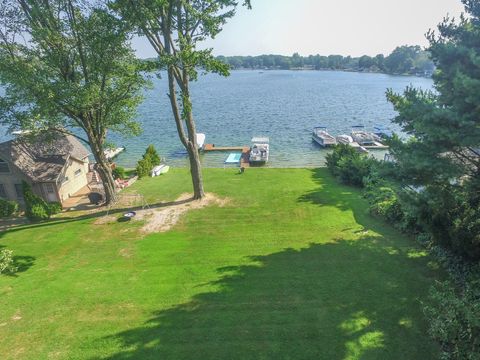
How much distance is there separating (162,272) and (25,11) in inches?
731

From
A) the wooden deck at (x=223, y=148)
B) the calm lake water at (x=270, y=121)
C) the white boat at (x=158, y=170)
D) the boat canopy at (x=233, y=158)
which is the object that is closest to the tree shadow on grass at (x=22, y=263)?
the white boat at (x=158, y=170)

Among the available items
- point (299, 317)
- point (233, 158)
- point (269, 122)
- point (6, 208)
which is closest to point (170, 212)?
point (6, 208)

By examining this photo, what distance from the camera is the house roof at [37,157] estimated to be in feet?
89.1

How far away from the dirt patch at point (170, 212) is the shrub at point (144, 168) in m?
8.96

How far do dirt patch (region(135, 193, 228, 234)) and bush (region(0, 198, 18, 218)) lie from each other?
1073 cm

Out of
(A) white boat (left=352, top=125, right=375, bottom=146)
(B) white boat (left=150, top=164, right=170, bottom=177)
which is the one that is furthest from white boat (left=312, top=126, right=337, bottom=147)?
(B) white boat (left=150, top=164, right=170, bottom=177)

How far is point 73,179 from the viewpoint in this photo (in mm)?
31219

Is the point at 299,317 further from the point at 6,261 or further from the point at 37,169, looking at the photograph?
the point at 37,169

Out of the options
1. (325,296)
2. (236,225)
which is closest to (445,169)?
(325,296)

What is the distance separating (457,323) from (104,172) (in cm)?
2454

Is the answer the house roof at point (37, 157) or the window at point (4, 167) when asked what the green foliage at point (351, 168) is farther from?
the window at point (4, 167)

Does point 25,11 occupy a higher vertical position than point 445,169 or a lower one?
higher

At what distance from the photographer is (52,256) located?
60.6 ft

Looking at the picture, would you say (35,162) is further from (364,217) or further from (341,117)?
(341,117)
